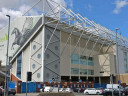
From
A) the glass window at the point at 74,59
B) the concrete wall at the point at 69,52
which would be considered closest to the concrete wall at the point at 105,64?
the concrete wall at the point at 69,52

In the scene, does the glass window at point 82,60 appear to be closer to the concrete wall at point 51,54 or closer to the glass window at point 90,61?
the glass window at point 90,61

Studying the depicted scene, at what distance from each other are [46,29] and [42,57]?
751 centimetres

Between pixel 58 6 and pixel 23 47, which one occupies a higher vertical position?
pixel 58 6

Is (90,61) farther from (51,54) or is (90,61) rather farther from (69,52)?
(51,54)

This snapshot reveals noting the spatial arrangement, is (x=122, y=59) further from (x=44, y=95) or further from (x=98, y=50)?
(x=44, y=95)

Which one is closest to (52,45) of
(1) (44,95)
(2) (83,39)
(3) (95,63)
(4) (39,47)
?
(4) (39,47)

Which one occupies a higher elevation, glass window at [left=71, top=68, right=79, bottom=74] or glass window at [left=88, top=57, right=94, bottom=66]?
glass window at [left=88, top=57, right=94, bottom=66]

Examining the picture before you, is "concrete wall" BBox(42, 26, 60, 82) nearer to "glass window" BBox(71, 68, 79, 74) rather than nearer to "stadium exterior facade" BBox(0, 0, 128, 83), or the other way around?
"stadium exterior facade" BBox(0, 0, 128, 83)

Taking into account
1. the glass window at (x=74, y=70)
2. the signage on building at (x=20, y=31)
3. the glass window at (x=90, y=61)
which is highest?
the signage on building at (x=20, y=31)

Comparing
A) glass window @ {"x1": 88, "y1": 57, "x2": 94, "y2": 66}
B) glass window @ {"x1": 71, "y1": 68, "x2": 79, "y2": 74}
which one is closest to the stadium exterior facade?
glass window @ {"x1": 71, "y1": 68, "x2": 79, "y2": 74}

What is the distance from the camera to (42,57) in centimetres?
4822

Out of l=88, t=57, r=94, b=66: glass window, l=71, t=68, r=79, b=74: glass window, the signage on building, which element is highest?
the signage on building

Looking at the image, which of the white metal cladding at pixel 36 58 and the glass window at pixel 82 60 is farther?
Result: the glass window at pixel 82 60

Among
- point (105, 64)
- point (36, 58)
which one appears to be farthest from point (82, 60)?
point (36, 58)
